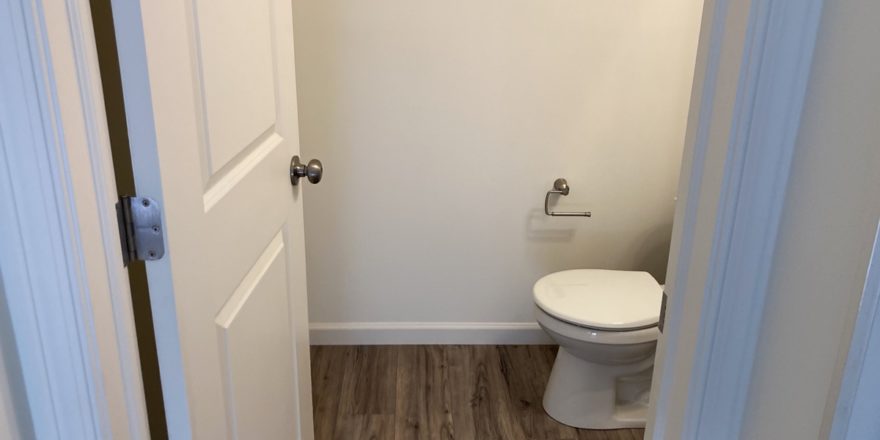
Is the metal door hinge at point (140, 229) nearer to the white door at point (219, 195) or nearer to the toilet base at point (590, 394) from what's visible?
the white door at point (219, 195)

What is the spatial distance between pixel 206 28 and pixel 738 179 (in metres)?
0.70

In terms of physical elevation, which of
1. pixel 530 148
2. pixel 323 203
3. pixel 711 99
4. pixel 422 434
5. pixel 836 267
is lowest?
pixel 422 434

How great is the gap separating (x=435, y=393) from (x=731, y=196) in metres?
1.62

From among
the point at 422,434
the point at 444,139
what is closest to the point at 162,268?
the point at 422,434

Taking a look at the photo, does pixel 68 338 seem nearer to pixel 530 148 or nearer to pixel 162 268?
pixel 162 268

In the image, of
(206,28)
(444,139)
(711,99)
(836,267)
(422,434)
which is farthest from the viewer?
(444,139)

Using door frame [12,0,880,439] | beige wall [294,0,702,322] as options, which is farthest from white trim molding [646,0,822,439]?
beige wall [294,0,702,322]

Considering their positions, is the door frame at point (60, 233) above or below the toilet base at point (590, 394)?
above

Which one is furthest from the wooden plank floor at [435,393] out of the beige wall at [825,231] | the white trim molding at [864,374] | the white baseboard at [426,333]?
the white trim molding at [864,374]

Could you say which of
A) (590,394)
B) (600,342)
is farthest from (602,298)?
(590,394)

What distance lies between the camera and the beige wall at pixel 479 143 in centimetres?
210

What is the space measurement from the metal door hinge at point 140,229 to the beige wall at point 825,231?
0.70 m

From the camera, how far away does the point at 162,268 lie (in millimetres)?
793

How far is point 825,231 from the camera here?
0.64m
